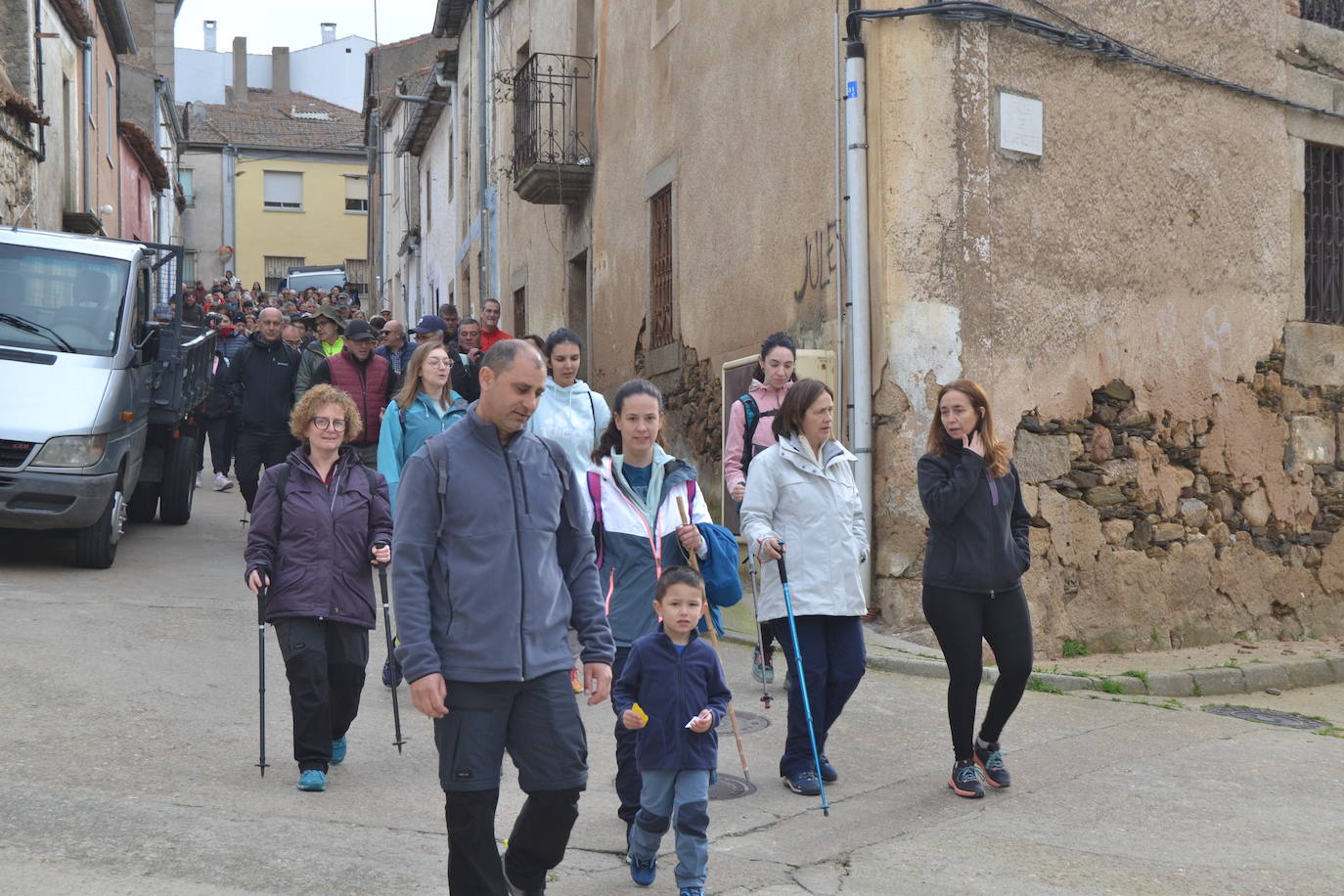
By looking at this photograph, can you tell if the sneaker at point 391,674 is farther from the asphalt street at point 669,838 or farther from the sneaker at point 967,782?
the sneaker at point 967,782

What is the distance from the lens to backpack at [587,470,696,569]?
17.7 feet

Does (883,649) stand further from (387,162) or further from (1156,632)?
(387,162)

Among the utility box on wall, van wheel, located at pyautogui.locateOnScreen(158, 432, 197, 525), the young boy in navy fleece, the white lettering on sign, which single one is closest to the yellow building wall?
van wheel, located at pyautogui.locateOnScreen(158, 432, 197, 525)

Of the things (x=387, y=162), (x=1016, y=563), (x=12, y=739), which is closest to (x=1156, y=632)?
(x=1016, y=563)

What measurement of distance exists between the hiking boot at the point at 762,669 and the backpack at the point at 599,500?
180 centimetres

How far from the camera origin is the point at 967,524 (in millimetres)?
5961

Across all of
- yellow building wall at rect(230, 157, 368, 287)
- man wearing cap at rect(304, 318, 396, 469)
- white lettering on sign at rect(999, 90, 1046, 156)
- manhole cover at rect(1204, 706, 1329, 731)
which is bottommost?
manhole cover at rect(1204, 706, 1329, 731)

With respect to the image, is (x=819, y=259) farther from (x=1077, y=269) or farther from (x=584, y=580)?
(x=584, y=580)

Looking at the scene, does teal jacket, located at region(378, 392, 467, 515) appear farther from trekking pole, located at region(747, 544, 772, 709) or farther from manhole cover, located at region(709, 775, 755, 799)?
manhole cover, located at region(709, 775, 755, 799)

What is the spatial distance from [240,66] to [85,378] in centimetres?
5001

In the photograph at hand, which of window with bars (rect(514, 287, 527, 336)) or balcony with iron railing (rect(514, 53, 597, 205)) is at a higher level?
balcony with iron railing (rect(514, 53, 597, 205))

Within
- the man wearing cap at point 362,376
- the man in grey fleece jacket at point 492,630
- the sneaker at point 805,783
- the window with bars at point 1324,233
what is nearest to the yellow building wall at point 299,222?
the man wearing cap at point 362,376

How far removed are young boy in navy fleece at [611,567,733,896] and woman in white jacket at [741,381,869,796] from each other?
109cm

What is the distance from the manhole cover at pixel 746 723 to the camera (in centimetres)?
702
